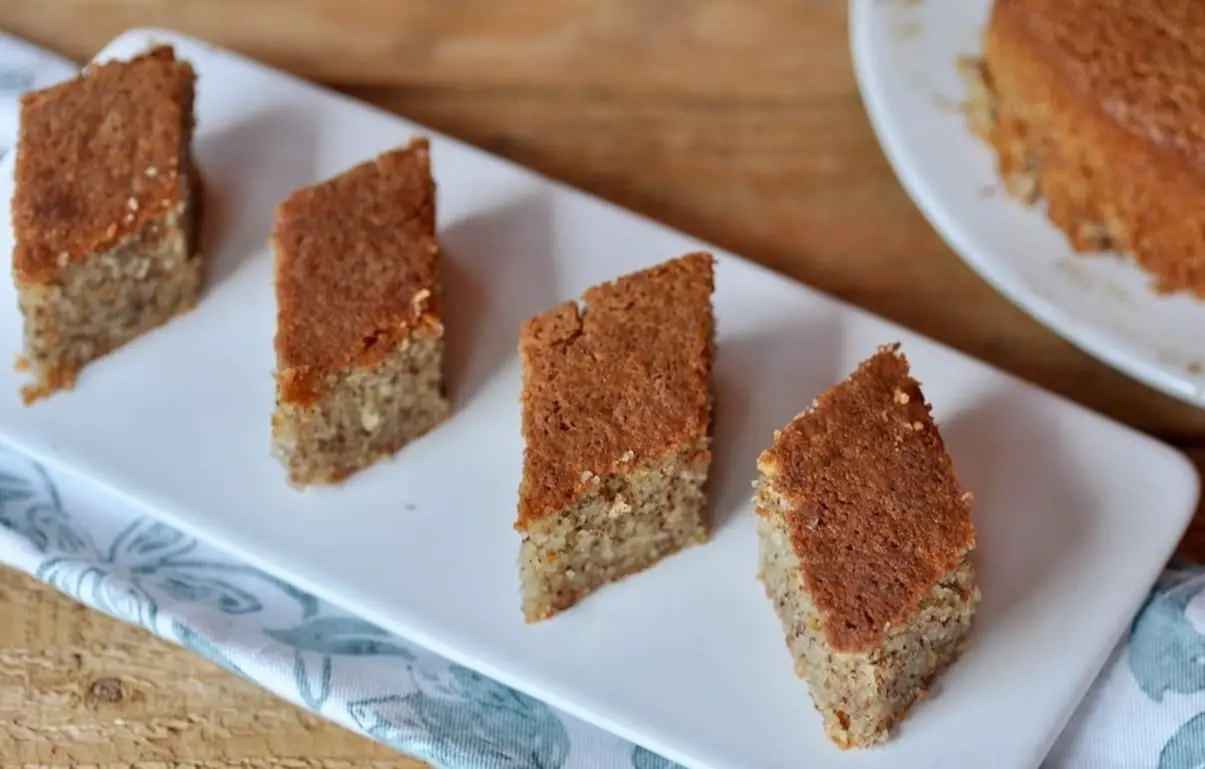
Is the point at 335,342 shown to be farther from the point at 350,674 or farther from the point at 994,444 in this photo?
the point at 994,444

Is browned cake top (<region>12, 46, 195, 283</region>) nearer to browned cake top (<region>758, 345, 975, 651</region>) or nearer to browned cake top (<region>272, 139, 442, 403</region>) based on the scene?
browned cake top (<region>272, 139, 442, 403</region>)

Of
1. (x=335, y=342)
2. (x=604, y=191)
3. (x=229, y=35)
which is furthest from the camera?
(x=229, y=35)

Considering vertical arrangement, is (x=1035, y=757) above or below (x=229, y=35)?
below

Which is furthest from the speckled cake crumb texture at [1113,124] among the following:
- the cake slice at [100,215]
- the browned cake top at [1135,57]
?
the cake slice at [100,215]

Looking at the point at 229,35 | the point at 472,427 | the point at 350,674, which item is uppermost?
the point at 229,35

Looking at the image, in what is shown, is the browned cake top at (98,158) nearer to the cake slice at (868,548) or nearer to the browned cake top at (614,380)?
the browned cake top at (614,380)

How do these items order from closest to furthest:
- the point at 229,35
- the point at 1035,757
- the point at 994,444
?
the point at 1035,757 < the point at 994,444 < the point at 229,35

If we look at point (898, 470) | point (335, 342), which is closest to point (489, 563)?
point (335, 342)
